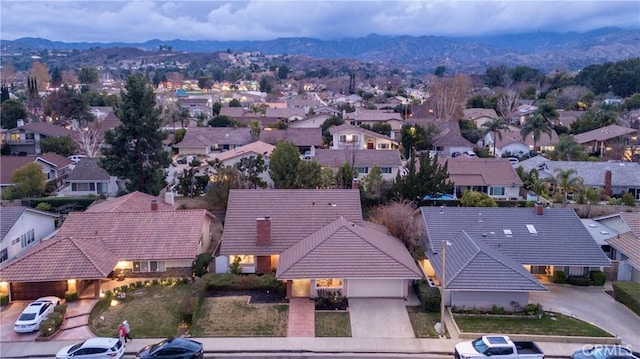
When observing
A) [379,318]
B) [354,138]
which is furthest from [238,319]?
[354,138]

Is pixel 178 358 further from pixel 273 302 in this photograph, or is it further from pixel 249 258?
pixel 249 258

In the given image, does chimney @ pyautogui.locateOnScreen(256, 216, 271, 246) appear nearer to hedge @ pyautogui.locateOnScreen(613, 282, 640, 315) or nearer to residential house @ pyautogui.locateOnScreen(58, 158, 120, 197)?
hedge @ pyautogui.locateOnScreen(613, 282, 640, 315)

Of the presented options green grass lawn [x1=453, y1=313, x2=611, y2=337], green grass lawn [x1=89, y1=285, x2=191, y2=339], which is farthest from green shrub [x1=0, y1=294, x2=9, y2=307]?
green grass lawn [x1=453, y1=313, x2=611, y2=337]

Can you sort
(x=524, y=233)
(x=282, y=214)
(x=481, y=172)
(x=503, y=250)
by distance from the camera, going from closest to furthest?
(x=503, y=250) → (x=524, y=233) → (x=282, y=214) → (x=481, y=172)

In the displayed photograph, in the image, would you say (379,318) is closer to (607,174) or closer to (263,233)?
(263,233)

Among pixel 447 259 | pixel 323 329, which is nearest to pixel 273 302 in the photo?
pixel 323 329
